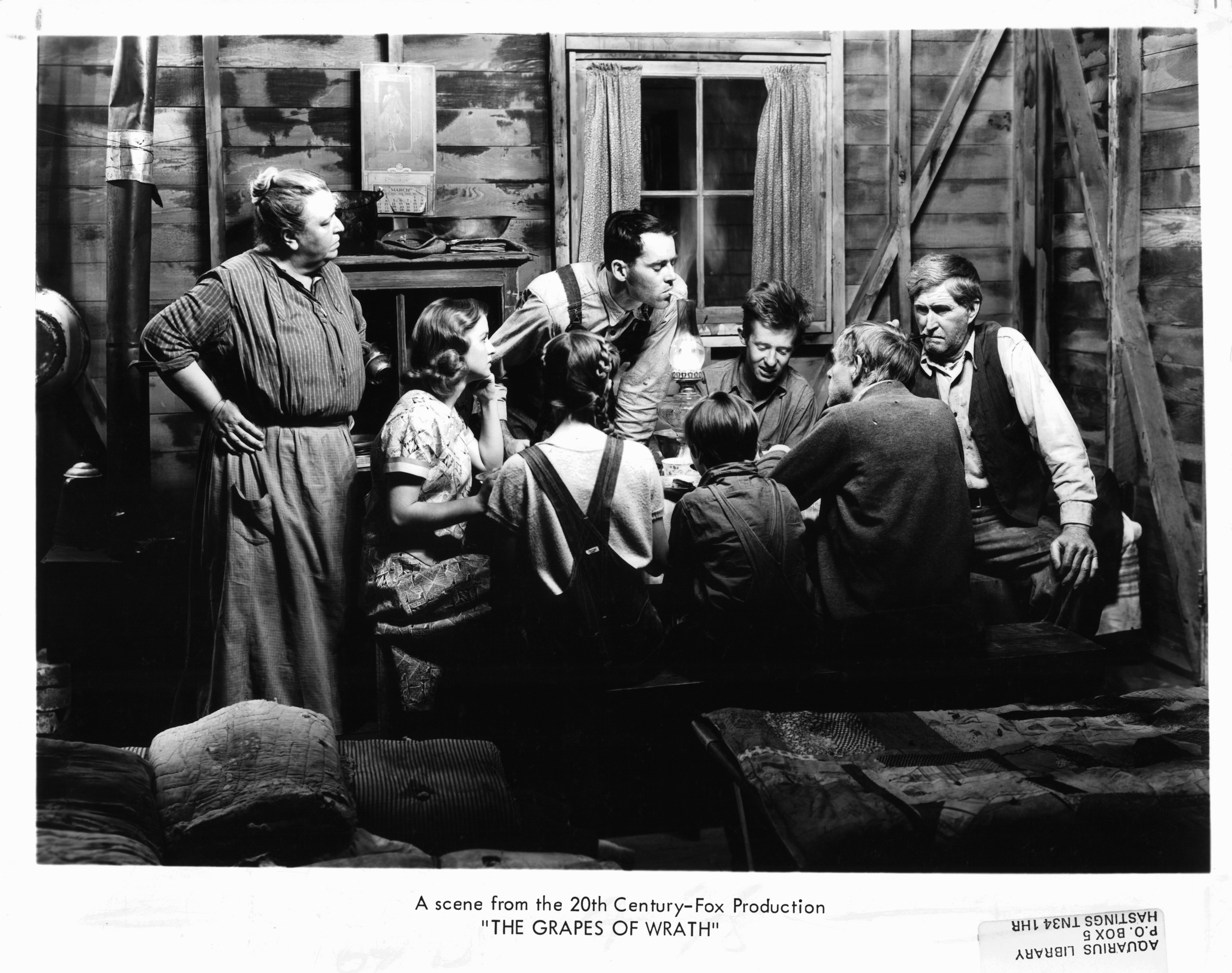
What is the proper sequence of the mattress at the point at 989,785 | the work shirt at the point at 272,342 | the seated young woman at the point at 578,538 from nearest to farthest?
the mattress at the point at 989,785
the seated young woman at the point at 578,538
the work shirt at the point at 272,342

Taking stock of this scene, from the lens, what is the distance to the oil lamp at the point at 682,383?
4.82 metres

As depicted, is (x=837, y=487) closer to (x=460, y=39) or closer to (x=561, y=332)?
(x=561, y=332)

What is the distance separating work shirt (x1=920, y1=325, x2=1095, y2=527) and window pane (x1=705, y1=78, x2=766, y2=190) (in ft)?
3.27

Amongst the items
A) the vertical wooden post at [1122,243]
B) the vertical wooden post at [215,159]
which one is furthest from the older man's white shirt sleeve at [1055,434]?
the vertical wooden post at [215,159]

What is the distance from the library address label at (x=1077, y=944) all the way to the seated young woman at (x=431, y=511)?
1964 mm

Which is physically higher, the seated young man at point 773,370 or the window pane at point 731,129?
the window pane at point 731,129

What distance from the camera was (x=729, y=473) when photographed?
15.3ft

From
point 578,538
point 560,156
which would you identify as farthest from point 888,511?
point 560,156

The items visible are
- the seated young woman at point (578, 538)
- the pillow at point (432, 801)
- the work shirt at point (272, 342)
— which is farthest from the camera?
the work shirt at point (272, 342)

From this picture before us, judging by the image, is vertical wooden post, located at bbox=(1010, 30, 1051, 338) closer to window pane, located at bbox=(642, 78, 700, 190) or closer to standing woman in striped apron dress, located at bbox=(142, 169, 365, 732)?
window pane, located at bbox=(642, 78, 700, 190)

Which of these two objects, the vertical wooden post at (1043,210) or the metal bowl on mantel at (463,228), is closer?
the metal bowl on mantel at (463,228)

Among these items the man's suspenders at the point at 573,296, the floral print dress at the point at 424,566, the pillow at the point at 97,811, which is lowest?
the pillow at the point at 97,811

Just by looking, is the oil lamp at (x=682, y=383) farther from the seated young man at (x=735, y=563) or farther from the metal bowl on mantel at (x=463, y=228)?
the metal bowl on mantel at (x=463, y=228)

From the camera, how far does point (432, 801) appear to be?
4.45 m
